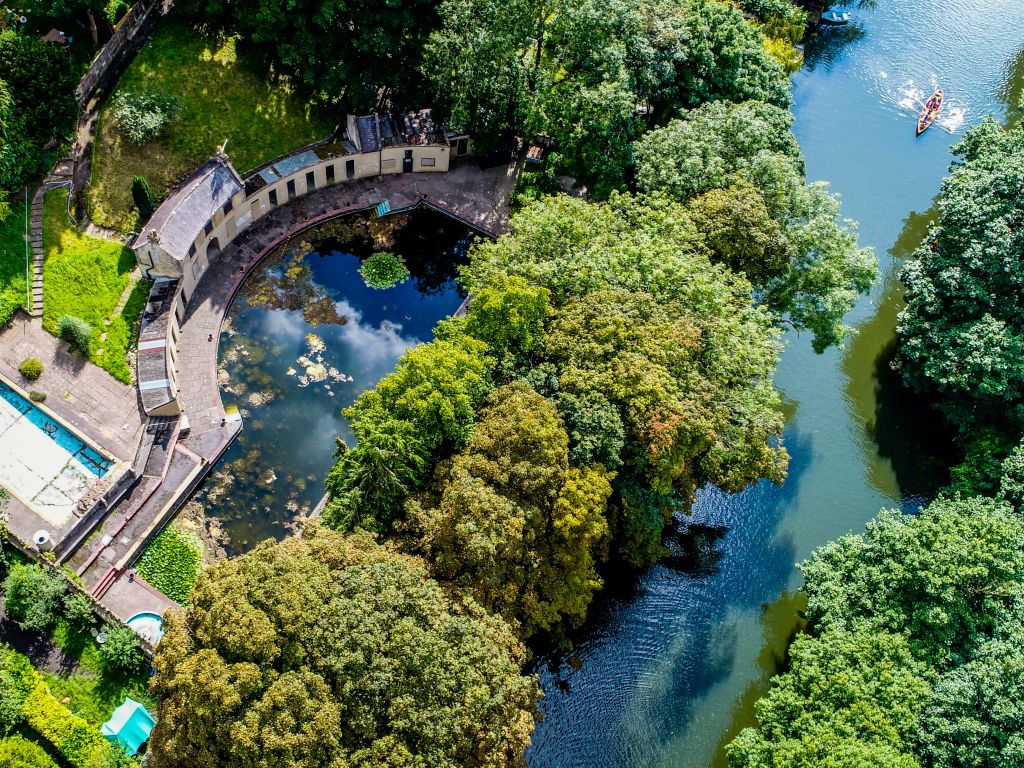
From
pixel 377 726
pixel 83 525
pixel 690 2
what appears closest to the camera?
pixel 377 726

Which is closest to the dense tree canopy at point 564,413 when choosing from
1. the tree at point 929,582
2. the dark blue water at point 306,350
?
the tree at point 929,582

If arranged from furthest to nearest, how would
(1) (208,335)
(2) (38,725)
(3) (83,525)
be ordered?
(1) (208,335) → (3) (83,525) → (2) (38,725)

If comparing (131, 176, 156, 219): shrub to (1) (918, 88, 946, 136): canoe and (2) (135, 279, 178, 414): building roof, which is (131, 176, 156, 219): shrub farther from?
(1) (918, 88, 946, 136): canoe

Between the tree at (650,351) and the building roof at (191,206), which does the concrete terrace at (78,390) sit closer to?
the building roof at (191,206)

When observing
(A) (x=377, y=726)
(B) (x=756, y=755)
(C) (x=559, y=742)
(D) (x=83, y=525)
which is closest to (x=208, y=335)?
(D) (x=83, y=525)

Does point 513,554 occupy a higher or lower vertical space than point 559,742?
higher

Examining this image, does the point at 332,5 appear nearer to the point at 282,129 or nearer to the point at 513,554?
the point at 282,129

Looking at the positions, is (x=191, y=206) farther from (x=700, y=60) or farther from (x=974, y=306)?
(x=974, y=306)
